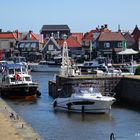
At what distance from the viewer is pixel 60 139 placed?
31328 millimetres

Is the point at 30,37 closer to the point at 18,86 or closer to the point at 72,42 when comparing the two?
the point at 72,42

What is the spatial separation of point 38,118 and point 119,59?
260ft

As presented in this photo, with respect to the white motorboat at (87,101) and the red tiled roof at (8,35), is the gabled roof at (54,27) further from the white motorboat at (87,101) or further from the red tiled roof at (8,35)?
the white motorboat at (87,101)

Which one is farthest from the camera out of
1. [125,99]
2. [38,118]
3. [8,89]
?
[8,89]

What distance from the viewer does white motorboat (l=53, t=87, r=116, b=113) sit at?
42531 mm

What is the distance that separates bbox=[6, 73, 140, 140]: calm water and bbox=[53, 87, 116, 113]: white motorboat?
0.73 m

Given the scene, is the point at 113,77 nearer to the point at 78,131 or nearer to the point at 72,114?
the point at 72,114

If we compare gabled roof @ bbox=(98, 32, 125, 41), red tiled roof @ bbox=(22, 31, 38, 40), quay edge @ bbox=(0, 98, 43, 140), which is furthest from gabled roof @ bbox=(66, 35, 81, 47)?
quay edge @ bbox=(0, 98, 43, 140)

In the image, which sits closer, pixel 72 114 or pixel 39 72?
pixel 72 114

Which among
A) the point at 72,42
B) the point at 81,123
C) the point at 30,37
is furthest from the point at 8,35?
the point at 81,123

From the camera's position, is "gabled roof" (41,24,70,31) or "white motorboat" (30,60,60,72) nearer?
"white motorboat" (30,60,60,72)

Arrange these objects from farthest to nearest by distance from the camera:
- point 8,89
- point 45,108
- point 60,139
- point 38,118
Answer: point 8,89
point 45,108
point 38,118
point 60,139

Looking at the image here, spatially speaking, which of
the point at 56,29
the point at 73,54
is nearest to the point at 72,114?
the point at 73,54

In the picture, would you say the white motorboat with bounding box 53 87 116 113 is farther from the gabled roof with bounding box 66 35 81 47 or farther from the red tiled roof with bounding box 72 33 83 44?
the red tiled roof with bounding box 72 33 83 44
